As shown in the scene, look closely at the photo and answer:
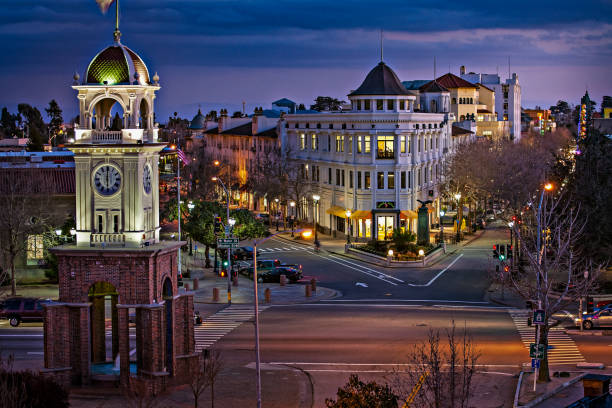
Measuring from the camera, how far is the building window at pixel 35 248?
208ft

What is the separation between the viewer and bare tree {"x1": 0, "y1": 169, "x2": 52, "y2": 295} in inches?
2295

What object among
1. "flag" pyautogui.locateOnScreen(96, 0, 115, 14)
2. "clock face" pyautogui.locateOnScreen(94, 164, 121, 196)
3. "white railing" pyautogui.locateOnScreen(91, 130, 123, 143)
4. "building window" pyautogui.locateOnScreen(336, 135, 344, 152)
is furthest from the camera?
"building window" pyautogui.locateOnScreen(336, 135, 344, 152)

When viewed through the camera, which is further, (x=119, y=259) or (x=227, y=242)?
(x=227, y=242)

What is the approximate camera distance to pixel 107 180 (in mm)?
32156

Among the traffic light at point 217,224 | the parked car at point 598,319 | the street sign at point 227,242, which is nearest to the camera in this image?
the parked car at point 598,319

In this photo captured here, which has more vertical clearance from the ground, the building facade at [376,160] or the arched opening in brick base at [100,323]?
the building facade at [376,160]

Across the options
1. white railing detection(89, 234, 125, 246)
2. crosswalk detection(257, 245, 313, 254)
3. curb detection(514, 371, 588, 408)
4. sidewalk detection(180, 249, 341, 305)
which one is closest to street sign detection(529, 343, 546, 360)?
curb detection(514, 371, 588, 408)

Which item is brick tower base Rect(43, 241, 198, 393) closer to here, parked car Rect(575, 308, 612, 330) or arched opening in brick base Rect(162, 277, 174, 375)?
arched opening in brick base Rect(162, 277, 174, 375)

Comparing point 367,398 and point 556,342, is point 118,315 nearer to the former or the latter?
point 367,398

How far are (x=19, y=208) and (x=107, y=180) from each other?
29.6 metres

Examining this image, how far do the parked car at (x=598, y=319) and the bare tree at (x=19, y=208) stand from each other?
35.3 metres

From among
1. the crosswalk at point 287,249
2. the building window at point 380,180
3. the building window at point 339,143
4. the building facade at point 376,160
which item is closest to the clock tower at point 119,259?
the crosswalk at point 287,249

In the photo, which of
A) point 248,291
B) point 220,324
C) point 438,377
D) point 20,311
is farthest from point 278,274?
point 438,377

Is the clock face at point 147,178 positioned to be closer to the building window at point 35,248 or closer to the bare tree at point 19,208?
the bare tree at point 19,208
